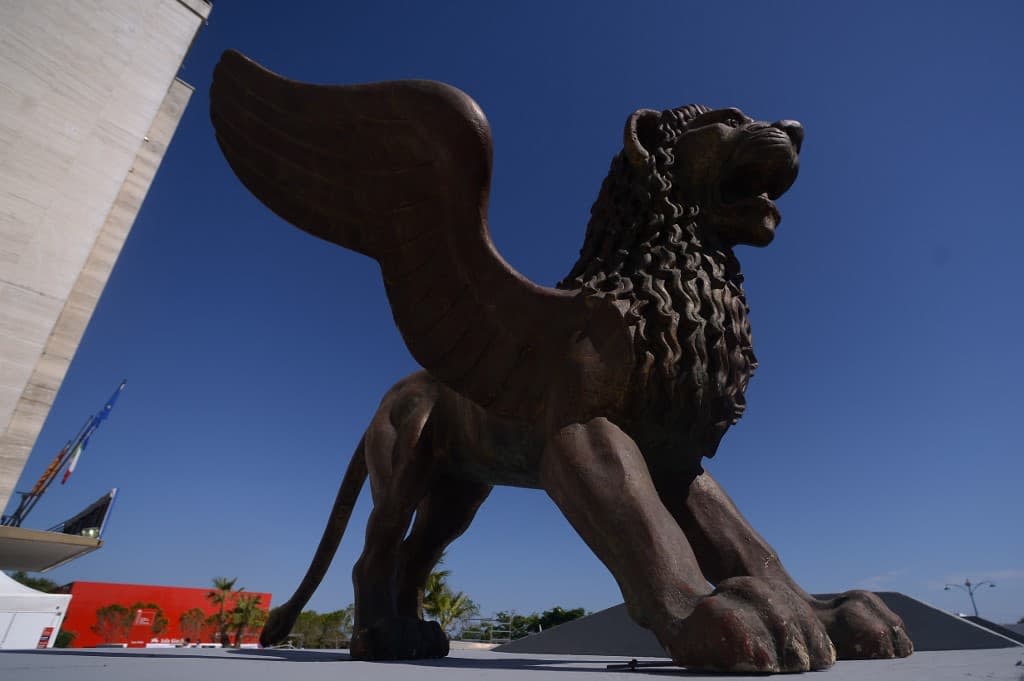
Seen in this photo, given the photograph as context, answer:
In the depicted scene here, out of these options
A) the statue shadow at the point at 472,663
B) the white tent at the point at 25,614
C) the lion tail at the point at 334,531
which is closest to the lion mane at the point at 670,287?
the statue shadow at the point at 472,663

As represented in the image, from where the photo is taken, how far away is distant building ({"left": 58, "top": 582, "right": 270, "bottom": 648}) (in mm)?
24391

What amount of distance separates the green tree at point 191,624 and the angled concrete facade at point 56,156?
20709mm

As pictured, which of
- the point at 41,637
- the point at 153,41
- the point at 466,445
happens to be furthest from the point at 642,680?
the point at 153,41

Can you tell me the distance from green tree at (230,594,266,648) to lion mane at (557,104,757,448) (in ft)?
111

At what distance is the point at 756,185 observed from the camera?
2.40 m

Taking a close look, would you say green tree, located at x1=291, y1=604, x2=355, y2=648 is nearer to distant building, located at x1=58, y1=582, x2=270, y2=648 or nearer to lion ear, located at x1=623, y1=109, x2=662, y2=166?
distant building, located at x1=58, y1=582, x2=270, y2=648

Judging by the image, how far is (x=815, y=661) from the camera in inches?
53.1

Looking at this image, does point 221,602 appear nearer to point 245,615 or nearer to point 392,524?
point 245,615

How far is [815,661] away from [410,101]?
7.14ft

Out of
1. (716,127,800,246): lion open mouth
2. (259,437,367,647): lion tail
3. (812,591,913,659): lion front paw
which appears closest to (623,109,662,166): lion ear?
(716,127,800,246): lion open mouth

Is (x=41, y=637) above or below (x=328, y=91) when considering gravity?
below

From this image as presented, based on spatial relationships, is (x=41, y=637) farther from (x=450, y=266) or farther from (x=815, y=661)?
(x=815, y=661)

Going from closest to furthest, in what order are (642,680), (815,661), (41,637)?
(642,680), (815,661), (41,637)

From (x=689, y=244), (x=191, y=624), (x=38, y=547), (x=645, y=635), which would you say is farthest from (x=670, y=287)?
(x=191, y=624)
